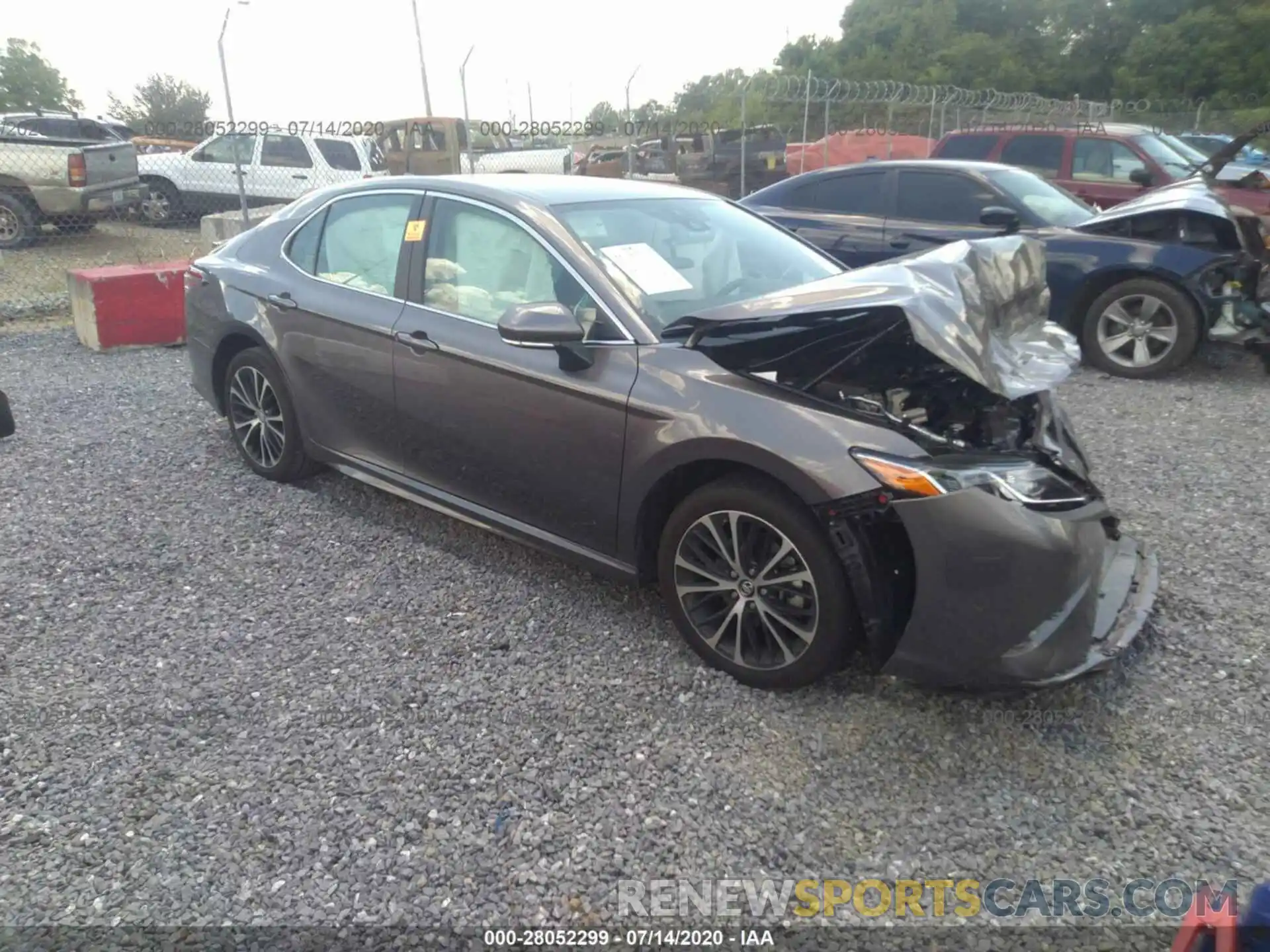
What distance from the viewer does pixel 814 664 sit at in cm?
293

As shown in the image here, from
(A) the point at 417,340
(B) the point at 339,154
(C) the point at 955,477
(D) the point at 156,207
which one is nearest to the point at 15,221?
(D) the point at 156,207

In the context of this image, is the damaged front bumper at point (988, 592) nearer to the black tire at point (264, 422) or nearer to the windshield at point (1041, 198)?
the black tire at point (264, 422)

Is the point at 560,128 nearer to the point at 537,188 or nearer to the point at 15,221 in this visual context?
the point at 15,221

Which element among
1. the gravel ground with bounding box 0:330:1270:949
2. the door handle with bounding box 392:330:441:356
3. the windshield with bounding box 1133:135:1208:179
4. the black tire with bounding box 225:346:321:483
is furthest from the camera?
the windshield with bounding box 1133:135:1208:179

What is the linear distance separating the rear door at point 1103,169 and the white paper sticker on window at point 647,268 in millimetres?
7743

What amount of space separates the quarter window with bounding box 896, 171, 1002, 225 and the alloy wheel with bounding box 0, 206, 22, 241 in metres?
11.1

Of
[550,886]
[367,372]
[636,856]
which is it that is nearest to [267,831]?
[550,886]

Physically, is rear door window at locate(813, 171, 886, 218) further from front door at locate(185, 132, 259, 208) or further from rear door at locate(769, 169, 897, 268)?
front door at locate(185, 132, 259, 208)

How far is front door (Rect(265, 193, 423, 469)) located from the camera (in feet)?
13.0

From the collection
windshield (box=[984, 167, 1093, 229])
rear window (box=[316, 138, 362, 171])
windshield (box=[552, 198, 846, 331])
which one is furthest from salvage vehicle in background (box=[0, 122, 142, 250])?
windshield (box=[552, 198, 846, 331])

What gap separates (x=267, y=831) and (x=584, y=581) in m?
1.66

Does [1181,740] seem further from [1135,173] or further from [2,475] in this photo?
[1135,173]

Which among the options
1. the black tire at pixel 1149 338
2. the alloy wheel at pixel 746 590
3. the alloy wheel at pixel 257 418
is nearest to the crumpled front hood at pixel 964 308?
the alloy wheel at pixel 746 590

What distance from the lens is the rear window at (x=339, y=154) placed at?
14938 mm
